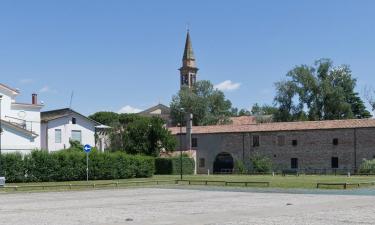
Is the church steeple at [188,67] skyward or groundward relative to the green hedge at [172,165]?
skyward

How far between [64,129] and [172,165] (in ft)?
45.1

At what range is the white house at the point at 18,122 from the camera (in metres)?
52.4

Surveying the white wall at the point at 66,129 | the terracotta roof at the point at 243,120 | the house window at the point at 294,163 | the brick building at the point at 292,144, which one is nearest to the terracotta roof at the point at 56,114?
the white wall at the point at 66,129

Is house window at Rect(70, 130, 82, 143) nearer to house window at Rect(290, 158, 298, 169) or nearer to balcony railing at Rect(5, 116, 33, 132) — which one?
balcony railing at Rect(5, 116, 33, 132)

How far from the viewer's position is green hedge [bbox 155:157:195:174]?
221 feet

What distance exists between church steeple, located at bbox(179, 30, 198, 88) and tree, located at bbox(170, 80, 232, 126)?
24770mm

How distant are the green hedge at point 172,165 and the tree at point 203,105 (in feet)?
109

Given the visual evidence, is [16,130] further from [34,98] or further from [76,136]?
A: [76,136]

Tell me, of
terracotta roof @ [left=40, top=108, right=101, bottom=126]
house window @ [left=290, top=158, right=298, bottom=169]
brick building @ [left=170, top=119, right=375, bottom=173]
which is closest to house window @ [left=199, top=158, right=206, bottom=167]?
brick building @ [left=170, top=119, right=375, bottom=173]

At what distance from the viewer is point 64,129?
68.5 meters

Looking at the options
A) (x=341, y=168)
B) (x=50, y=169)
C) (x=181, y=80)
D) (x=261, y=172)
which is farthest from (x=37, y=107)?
(x=181, y=80)

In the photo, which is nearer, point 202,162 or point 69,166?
point 69,166

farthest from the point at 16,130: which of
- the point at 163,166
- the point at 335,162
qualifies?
the point at 335,162

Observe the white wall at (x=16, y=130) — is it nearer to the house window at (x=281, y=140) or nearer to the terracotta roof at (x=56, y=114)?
the terracotta roof at (x=56, y=114)
